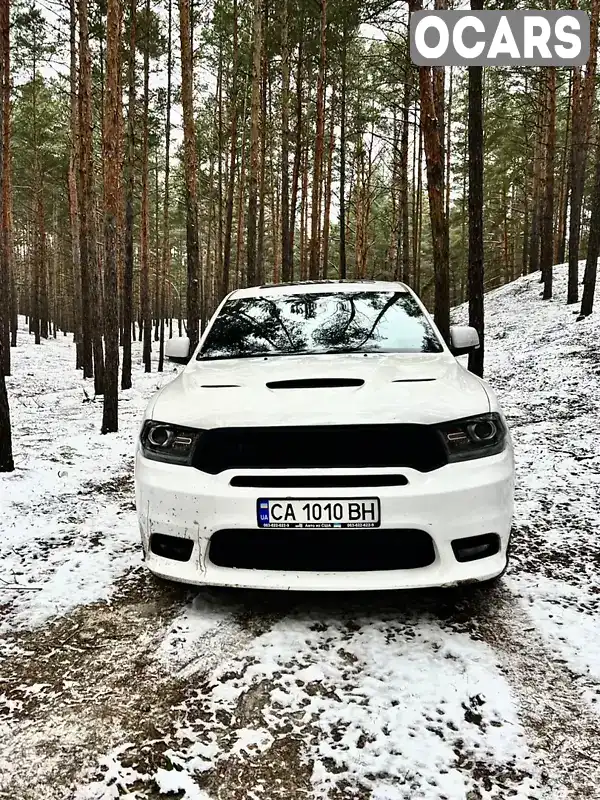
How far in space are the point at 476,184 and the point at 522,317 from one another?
1073 centimetres

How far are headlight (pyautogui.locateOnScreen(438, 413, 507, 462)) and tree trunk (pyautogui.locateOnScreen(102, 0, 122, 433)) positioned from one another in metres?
6.98

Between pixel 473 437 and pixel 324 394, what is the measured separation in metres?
0.74

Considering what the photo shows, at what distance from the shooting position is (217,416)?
264 centimetres

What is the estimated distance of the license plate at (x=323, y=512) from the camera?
243cm

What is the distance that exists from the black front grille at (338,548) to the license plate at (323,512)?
0.12 feet

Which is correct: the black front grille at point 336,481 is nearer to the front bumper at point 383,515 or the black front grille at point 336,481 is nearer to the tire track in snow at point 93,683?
the front bumper at point 383,515

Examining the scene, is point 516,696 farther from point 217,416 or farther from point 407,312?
point 407,312

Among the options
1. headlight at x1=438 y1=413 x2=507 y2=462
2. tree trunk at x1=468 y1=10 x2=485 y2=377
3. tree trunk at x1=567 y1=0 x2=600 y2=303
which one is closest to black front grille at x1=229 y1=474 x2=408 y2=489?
headlight at x1=438 y1=413 x2=507 y2=462

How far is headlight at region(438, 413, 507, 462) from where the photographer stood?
2.57m

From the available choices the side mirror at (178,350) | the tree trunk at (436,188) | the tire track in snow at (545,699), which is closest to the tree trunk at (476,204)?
the tree trunk at (436,188)

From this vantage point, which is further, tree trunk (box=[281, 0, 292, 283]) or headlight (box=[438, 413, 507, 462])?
tree trunk (box=[281, 0, 292, 283])

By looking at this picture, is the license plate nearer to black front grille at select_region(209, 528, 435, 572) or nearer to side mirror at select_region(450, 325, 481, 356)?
black front grille at select_region(209, 528, 435, 572)

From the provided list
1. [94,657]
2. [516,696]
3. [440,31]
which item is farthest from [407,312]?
Answer: [440,31]

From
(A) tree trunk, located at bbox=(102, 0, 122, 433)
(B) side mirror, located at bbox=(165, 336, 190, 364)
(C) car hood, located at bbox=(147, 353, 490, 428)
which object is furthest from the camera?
(A) tree trunk, located at bbox=(102, 0, 122, 433)
